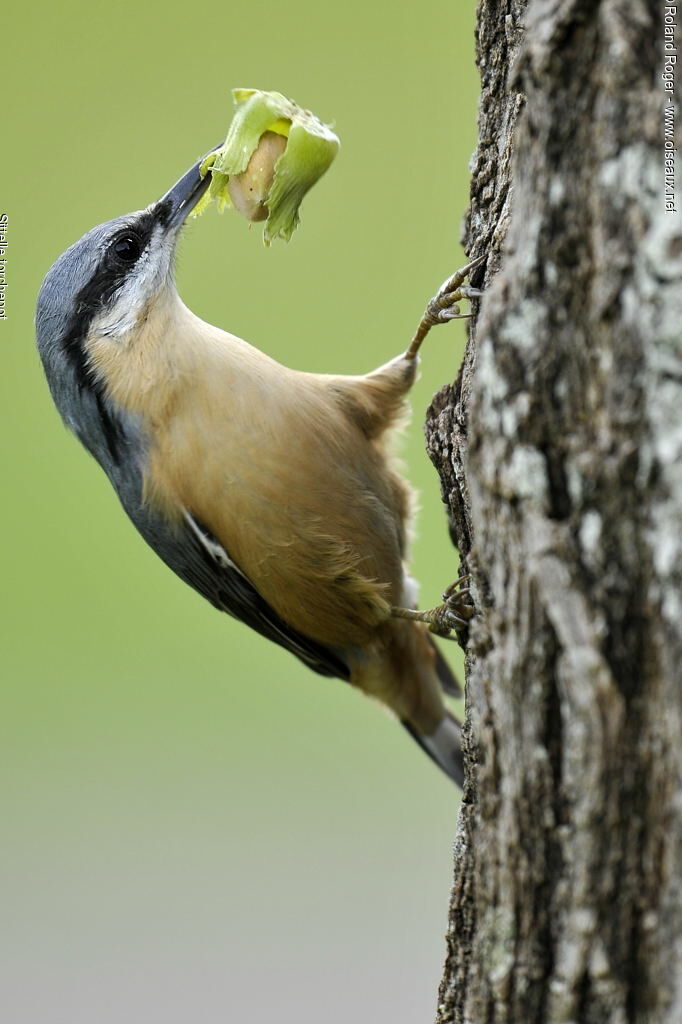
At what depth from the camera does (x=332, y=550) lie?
3484 millimetres

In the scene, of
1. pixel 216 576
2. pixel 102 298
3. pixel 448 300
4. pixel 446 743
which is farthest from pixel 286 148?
pixel 446 743

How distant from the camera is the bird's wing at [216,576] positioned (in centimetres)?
351

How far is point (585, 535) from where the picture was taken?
1.73 metres

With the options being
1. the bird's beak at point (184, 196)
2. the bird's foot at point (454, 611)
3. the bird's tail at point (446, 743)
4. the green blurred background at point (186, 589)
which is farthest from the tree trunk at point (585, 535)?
the green blurred background at point (186, 589)

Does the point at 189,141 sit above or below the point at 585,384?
above

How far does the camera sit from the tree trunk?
5.46 feet

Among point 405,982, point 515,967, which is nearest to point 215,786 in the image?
point 405,982

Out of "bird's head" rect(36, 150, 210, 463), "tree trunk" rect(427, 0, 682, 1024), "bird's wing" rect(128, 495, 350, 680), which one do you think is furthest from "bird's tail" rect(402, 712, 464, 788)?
"tree trunk" rect(427, 0, 682, 1024)

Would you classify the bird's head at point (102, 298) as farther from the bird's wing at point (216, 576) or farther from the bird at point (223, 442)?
the bird's wing at point (216, 576)

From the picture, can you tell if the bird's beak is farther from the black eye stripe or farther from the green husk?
the green husk

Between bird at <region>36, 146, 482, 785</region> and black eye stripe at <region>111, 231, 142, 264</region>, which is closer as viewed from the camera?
bird at <region>36, 146, 482, 785</region>

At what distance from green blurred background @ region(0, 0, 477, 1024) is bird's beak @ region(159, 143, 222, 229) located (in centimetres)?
251

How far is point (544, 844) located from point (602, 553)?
19.7 inches

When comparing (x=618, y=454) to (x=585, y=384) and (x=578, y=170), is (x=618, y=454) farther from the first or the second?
(x=578, y=170)
